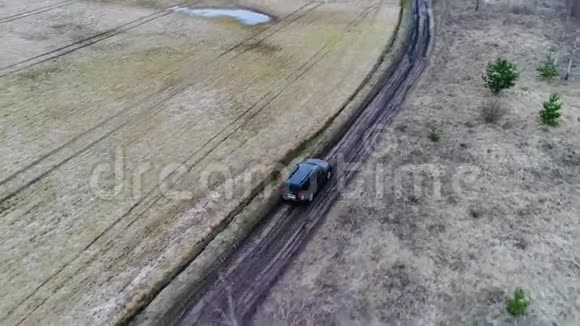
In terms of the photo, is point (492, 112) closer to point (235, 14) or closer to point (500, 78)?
point (500, 78)

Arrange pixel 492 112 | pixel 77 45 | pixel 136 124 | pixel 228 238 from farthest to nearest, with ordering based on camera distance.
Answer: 1. pixel 77 45
2. pixel 136 124
3. pixel 492 112
4. pixel 228 238

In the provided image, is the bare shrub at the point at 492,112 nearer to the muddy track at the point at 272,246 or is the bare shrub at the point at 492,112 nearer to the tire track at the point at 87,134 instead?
the muddy track at the point at 272,246

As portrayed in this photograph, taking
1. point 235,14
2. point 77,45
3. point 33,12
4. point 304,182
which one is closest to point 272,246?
point 304,182

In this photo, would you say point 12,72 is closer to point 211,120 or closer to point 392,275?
point 211,120

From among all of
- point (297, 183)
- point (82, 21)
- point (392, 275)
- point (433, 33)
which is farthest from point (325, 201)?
point (82, 21)

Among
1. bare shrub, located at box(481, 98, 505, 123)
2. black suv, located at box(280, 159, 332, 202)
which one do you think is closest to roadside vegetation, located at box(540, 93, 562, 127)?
bare shrub, located at box(481, 98, 505, 123)

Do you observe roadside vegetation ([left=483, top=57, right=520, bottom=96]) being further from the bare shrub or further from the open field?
the open field

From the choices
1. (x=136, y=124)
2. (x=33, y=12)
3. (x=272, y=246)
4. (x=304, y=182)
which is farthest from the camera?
(x=33, y=12)

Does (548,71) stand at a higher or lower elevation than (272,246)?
higher

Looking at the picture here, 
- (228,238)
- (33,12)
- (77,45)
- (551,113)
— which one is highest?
(33,12)
